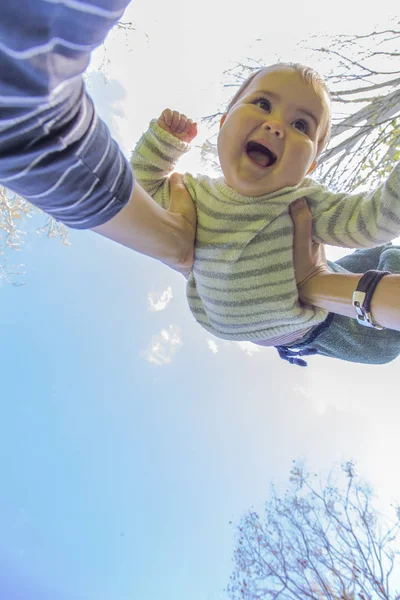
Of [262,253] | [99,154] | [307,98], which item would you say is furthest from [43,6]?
[307,98]

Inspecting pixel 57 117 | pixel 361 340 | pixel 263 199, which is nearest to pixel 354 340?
pixel 361 340

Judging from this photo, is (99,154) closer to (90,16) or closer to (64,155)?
(64,155)

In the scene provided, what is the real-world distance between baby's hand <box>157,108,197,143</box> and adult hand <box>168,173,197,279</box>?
0.58ft

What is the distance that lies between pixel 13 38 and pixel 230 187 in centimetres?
108

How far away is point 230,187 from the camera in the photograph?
4.75ft

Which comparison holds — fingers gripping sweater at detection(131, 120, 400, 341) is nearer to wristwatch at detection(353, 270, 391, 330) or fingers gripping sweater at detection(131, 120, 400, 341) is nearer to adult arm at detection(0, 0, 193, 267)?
wristwatch at detection(353, 270, 391, 330)

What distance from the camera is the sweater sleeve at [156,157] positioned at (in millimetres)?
1438

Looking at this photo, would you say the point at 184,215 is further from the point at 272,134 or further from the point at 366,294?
the point at 366,294

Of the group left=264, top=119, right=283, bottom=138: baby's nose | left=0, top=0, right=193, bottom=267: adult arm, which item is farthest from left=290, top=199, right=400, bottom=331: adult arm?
left=0, top=0, right=193, bottom=267: adult arm

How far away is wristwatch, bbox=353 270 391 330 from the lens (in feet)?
3.70

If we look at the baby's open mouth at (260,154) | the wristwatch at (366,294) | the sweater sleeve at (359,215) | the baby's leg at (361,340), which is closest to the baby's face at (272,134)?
the baby's open mouth at (260,154)

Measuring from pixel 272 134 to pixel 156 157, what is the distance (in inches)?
16.7

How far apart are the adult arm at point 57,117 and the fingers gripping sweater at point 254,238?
2.10 ft

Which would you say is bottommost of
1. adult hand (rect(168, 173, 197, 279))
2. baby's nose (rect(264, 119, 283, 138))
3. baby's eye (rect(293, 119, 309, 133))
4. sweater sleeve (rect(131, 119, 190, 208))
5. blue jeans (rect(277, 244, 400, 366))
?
blue jeans (rect(277, 244, 400, 366))
